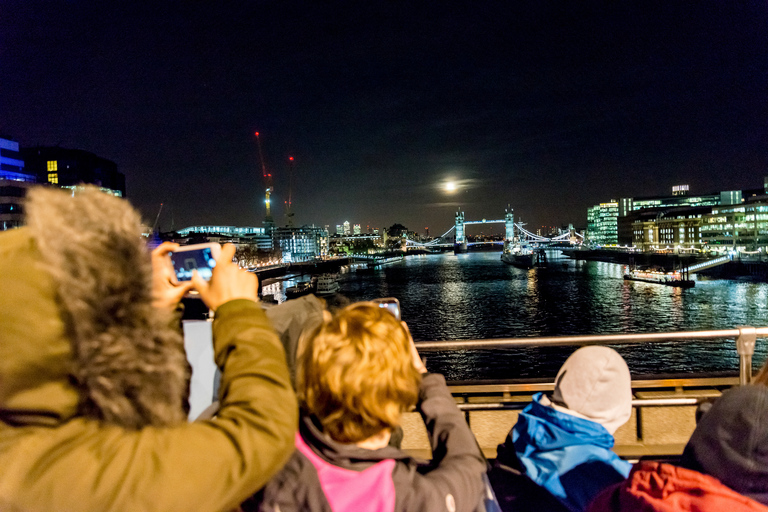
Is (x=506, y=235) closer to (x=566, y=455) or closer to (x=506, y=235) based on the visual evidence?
(x=506, y=235)

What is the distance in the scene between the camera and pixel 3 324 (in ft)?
1.50

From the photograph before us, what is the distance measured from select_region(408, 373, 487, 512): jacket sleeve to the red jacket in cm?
28

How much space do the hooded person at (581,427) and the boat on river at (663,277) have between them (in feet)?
140

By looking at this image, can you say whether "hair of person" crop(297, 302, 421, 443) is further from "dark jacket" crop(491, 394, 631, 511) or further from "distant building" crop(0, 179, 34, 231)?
"distant building" crop(0, 179, 34, 231)

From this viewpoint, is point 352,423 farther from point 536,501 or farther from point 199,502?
point 536,501

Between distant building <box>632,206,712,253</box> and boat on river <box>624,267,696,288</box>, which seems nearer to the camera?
boat on river <box>624,267,696,288</box>

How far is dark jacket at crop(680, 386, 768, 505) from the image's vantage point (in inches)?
31.2

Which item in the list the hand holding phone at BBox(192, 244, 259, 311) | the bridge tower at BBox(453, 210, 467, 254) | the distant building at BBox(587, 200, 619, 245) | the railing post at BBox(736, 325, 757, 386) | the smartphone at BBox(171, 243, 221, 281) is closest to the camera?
the hand holding phone at BBox(192, 244, 259, 311)

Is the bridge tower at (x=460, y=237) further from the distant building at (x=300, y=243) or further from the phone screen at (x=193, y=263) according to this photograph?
the phone screen at (x=193, y=263)

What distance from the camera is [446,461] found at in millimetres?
850

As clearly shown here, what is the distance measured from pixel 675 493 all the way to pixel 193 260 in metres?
1.01

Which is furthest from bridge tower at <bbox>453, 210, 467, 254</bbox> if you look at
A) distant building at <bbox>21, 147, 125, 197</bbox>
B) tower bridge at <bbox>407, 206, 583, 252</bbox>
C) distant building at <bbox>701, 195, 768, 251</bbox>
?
distant building at <bbox>21, 147, 125, 197</bbox>

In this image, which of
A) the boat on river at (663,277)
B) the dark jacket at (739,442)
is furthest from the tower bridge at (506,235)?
the dark jacket at (739,442)

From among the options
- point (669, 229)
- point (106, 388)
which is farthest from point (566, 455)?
point (669, 229)
